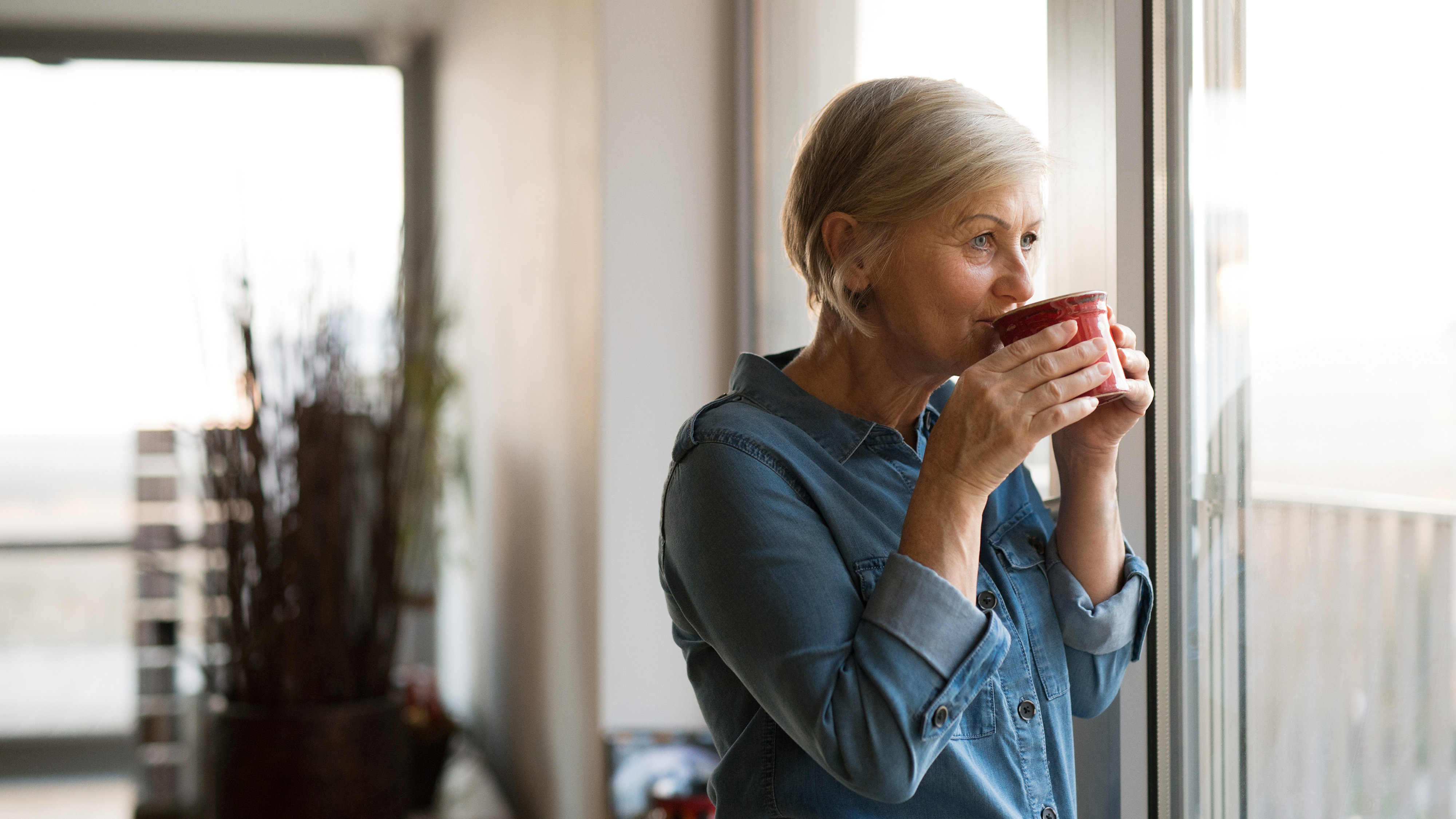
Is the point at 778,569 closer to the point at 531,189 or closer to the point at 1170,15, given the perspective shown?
the point at 1170,15

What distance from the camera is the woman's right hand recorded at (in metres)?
0.78

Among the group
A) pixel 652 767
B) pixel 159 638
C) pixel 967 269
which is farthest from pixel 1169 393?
pixel 159 638

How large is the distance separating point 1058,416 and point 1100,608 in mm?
219

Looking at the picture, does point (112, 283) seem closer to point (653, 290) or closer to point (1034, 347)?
point (653, 290)

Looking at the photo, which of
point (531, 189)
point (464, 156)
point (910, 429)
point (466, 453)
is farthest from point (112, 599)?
point (910, 429)

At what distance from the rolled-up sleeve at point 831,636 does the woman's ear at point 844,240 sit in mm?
166

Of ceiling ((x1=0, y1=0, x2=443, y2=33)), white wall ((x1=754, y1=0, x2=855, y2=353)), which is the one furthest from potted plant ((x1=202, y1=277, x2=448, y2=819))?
ceiling ((x1=0, y1=0, x2=443, y2=33))

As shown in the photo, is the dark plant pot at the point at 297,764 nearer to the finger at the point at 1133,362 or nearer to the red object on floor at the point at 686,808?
the red object on floor at the point at 686,808

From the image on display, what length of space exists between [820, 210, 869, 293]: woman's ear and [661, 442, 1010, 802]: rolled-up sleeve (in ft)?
0.54

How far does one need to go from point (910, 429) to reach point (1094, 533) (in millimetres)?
175

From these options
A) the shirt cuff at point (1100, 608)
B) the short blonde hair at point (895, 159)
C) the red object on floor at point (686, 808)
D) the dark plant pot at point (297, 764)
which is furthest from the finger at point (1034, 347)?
the dark plant pot at point (297, 764)

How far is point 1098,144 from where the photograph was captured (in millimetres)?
1094

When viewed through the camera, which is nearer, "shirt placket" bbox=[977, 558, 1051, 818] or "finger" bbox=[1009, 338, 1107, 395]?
"finger" bbox=[1009, 338, 1107, 395]

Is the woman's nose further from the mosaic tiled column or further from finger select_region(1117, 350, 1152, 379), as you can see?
the mosaic tiled column
